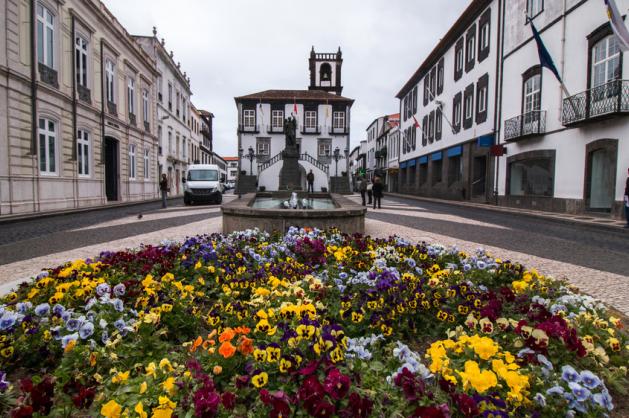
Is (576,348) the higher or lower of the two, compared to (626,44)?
lower

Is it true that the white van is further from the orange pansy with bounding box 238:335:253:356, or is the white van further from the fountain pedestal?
the orange pansy with bounding box 238:335:253:356

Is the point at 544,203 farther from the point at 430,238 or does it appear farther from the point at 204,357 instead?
the point at 204,357

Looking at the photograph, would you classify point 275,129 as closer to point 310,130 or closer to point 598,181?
point 310,130

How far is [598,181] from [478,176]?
31.9 ft

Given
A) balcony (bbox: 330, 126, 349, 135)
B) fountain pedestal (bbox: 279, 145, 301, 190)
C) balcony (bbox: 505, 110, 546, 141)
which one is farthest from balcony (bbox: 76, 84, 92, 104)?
balcony (bbox: 330, 126, 349, 135)

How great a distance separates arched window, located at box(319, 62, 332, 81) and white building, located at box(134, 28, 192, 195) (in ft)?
70.3

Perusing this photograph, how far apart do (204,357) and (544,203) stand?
64.1 ft

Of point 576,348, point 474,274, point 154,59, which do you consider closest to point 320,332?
point 576,348

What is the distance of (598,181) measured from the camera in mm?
15688

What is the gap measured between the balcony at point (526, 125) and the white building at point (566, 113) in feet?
0.14

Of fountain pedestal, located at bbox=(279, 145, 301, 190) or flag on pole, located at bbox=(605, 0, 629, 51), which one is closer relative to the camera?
flag on pole, located at bbox=(605, 0, 629, 51)

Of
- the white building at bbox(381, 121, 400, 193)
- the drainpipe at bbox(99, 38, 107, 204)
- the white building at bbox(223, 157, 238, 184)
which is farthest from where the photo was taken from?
the white building at bbox(223, 157, 238, 184)

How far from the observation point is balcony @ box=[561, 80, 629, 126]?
43.5 feet

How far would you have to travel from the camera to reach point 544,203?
17906mm
